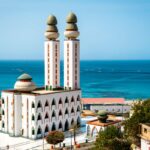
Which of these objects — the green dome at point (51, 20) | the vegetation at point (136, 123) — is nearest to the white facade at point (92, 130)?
the vegetation at point (136, 123)

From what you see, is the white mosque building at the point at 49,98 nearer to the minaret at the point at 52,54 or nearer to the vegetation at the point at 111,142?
the minaret at the point at 52,54

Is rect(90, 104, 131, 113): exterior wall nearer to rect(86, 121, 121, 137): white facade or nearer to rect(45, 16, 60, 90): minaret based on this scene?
rect(45, 16, 60, 90): minaret

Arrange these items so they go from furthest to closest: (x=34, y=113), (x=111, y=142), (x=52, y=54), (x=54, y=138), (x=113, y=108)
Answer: (x=113, y=108) → (x=52, y=54) → (x=34, y=113) → (x=54, y=138) → (x=111, y=142)

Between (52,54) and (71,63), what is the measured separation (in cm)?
317

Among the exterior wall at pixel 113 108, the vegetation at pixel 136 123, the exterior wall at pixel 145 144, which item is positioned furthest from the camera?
the exterior wall at pixel 113 108

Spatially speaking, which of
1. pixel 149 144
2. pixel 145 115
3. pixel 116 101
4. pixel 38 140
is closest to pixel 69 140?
pixel 38 140

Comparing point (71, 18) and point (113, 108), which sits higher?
point (71, 18)

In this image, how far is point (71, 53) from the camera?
5462cm

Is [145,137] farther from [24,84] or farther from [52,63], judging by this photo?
[52,63]

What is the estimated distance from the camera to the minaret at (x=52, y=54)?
5512 centimetres

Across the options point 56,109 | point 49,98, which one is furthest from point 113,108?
point 49,98

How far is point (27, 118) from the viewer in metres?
48.6

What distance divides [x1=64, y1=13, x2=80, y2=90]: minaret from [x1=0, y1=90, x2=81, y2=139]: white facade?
2667 millimetres

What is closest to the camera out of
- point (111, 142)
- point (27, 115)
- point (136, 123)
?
point (111, 142)
